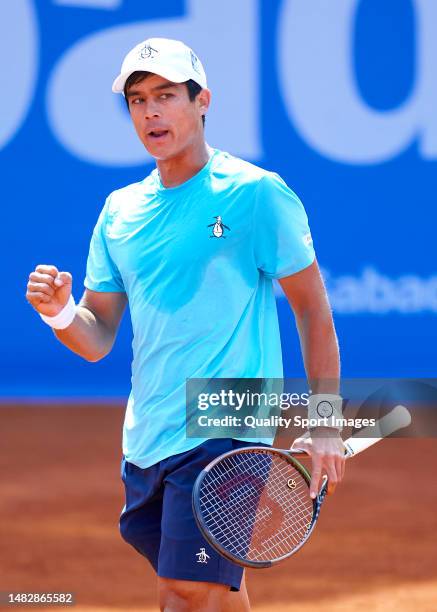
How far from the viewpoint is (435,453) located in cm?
698

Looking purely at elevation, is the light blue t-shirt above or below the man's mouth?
below

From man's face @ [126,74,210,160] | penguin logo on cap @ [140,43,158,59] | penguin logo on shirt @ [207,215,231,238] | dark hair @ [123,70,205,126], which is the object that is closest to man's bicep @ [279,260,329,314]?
penguin logo on shirt @ [207,215,231,238]

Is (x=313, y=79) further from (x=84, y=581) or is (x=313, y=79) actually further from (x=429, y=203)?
(x=84, y=581)

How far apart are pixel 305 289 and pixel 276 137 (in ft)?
14.7

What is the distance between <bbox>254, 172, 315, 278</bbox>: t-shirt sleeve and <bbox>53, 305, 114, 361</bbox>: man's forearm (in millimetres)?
544

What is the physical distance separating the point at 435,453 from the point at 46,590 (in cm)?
310

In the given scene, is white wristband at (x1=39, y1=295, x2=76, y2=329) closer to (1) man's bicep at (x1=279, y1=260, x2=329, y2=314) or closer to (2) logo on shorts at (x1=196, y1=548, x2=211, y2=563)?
(1) man's bicep at (x1=279, y1=260, x2=329, y2=314)

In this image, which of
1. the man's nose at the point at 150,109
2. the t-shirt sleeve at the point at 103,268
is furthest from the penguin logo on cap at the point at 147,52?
the t-shirt sleeve at the point at 103,268

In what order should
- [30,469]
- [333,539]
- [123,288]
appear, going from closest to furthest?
[123,288] → [333,539] → [30,469]

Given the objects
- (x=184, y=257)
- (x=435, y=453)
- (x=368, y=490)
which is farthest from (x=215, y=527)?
(x=435, y=453)

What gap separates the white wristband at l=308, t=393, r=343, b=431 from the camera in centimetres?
302

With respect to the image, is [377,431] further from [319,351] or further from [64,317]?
[64,317]

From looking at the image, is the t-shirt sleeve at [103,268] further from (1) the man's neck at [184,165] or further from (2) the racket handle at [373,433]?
(2) the racket handle at [373,433]

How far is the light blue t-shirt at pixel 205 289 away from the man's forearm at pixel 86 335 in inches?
7.4
